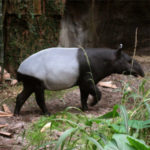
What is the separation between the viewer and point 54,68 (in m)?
4.91

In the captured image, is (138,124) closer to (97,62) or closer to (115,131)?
(115,131)

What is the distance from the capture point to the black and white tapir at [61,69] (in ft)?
16.0

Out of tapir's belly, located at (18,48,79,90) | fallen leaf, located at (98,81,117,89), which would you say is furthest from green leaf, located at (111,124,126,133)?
fallen leaf, located at (98,81,117,89)

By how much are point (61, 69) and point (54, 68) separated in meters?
0.11

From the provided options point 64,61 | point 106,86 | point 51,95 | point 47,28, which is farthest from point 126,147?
point 47,28

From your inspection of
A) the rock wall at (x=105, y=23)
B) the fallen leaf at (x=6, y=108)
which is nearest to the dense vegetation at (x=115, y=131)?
the fallen leaf at (x=6, y=108)

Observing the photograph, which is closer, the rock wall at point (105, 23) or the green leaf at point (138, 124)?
the green leaf at point (138, 124)

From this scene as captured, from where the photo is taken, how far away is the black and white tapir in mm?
4879

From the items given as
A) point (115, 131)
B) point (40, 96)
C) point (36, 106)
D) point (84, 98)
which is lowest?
point (36, 106)

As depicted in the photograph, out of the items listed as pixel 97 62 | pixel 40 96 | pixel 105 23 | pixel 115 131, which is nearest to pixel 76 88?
pixel 97 62

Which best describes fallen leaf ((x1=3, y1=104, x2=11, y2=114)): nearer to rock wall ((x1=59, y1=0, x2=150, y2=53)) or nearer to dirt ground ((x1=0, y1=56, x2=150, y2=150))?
dirt ground ((x1=0, y1=56, x2=150, y2=150))

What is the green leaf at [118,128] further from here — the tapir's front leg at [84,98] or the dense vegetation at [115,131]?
the tapir's front leg at [84,98]

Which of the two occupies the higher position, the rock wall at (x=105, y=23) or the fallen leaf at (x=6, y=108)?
the rock wall at (x=105, y=23)

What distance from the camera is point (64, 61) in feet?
16.4
